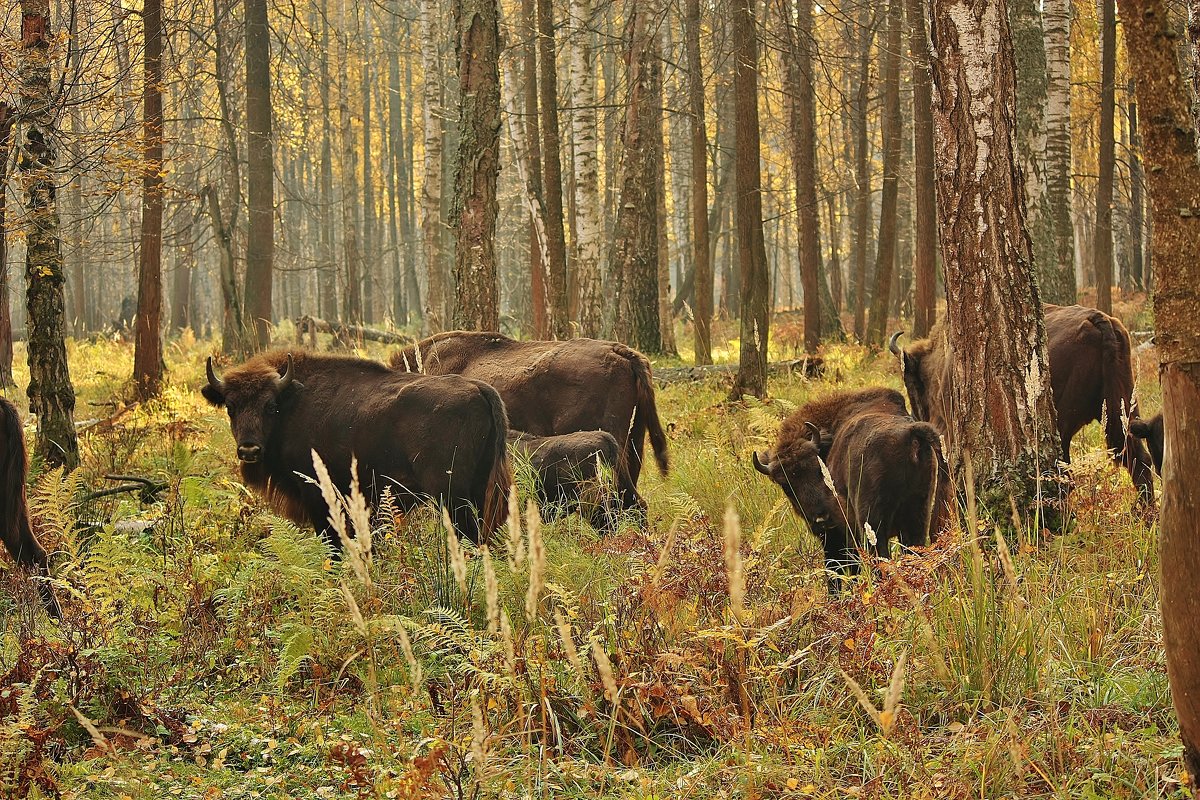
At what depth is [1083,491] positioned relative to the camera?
6.03 m

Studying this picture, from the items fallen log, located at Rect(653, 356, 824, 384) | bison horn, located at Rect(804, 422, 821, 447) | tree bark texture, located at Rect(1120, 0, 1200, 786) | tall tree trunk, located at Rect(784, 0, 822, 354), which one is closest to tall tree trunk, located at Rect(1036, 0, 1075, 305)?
tall tree trunk, located at Rect(784, 0, 822, 354)

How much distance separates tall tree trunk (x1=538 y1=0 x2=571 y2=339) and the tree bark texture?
1148 centimetres

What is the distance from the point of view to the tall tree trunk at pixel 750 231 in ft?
39.0

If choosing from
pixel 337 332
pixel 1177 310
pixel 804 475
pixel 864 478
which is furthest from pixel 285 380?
pixel 337 332

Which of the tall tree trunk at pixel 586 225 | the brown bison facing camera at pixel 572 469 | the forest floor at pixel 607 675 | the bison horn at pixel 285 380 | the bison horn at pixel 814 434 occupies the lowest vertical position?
the forest floor at pixel 607 675

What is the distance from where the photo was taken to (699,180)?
1620 centimetres

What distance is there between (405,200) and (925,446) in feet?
158

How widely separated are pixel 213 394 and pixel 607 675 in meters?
5.43

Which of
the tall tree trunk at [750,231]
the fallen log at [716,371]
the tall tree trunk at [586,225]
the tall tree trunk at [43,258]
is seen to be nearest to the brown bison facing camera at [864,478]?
the tall tree trunk at [750,231]

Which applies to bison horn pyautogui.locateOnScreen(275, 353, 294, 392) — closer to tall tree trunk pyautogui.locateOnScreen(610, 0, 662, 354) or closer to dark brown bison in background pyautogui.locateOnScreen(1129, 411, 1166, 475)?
dark brown bison in background pyautogui.locateOnScreen(1129, 411, 1166, 475)

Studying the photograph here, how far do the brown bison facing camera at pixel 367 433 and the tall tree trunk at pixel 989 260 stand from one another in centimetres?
286

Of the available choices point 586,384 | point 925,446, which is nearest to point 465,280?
point 586,384

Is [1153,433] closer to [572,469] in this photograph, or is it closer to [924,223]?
[572,469]

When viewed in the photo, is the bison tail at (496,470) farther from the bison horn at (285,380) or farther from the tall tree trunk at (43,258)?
the tall tree trunk at (43,258)
